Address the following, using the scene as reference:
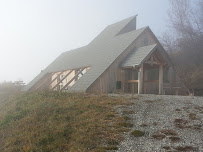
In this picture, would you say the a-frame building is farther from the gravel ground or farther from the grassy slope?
the gravel ground

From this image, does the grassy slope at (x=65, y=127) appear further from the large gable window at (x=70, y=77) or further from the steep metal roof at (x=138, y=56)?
the large gable window at (x=70, y=77)

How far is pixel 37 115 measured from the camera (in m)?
12.2

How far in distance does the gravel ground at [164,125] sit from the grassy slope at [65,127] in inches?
29.2

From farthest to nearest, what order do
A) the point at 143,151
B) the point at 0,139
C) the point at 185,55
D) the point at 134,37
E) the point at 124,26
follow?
the point at 185,55 < the point at 124,26 < the point at 134,37 < the point at 0,139 < the point at 143,151

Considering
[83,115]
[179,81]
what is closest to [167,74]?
[179,81]

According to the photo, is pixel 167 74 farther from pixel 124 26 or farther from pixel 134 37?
pixel 124 26

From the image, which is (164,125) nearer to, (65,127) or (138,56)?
(65,127)

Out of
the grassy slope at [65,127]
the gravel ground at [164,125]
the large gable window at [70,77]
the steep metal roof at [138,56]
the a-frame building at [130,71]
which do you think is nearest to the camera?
the gravel ground at [164,125]

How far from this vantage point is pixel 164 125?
986 cm

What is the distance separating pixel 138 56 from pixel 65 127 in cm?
1171

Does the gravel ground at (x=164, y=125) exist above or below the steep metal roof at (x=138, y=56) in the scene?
below

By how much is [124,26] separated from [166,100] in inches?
694

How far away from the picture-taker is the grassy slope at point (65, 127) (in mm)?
8516

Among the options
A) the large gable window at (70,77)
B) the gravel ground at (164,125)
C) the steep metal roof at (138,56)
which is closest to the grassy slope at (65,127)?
the gravel ground at (164,125)
